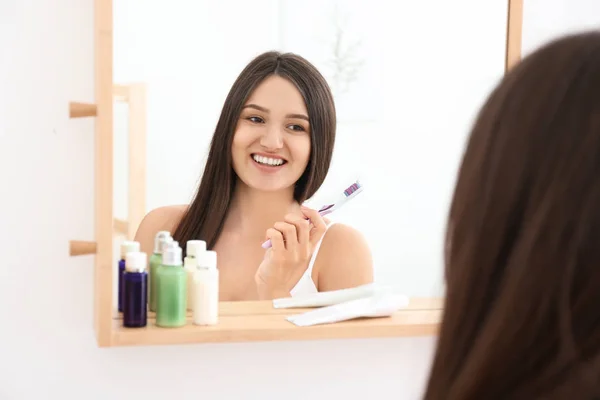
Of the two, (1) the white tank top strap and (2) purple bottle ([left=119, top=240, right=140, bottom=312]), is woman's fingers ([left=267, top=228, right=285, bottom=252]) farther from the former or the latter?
(2) purple bottle ([left=119, top=240, right=140, bottom=312])

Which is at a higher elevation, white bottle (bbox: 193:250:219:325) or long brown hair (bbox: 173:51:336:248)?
long brown hair (bbox: 173:51:336:248)

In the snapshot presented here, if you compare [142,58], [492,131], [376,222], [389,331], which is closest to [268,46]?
[142,58]

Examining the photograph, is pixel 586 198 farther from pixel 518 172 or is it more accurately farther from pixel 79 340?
pixel 79 340

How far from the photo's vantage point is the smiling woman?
3.56 feet

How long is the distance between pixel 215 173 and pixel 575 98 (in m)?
0.66

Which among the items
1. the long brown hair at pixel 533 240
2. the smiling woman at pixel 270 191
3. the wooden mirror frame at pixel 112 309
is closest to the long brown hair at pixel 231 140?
the smiling woman at pixel 270 191

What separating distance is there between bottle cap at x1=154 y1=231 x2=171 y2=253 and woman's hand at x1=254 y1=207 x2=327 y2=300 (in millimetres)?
158

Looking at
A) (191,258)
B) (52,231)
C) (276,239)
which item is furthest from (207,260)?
(52,231)

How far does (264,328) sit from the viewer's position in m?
1.03

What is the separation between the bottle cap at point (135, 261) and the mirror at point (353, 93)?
5 centimetres

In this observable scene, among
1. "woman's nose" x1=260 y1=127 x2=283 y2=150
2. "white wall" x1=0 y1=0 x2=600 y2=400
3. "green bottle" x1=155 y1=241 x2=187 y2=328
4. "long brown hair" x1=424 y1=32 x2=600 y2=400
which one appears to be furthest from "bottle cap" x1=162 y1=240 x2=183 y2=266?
"long brown hair" x1=424 y1=32 x2=600 y2=400

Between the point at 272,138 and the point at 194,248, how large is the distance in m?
0.21

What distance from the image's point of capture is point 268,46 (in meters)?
1.08

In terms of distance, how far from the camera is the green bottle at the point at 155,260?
3.37 ft
